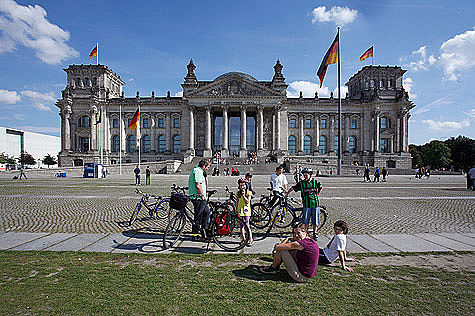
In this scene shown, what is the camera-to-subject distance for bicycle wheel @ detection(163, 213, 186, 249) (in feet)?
21.3

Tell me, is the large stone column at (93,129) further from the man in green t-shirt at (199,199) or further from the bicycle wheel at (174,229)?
the man in green t-shirt at (199,199)

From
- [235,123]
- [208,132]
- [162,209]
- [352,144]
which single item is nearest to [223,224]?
[162,209]

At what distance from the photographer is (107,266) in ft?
17.0

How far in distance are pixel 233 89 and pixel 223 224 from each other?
5652cm

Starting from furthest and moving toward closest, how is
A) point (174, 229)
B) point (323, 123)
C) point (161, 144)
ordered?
point (161, 144)
point (323, 123)
point (174, 229)

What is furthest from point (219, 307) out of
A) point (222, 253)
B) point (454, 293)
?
point (454, 293)

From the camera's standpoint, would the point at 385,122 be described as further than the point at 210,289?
Yes

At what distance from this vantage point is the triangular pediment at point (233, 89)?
60031mm

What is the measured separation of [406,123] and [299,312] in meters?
73.0

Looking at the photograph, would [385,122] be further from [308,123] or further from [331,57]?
[331,57]

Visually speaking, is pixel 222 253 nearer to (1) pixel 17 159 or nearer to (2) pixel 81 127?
(2) pixel 81 127

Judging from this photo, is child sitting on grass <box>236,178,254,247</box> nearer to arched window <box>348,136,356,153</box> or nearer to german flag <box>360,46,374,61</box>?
german flag <box>360,46,374,61</box>

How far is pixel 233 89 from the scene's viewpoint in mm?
60469

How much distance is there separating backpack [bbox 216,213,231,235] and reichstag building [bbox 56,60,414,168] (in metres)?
54.9
